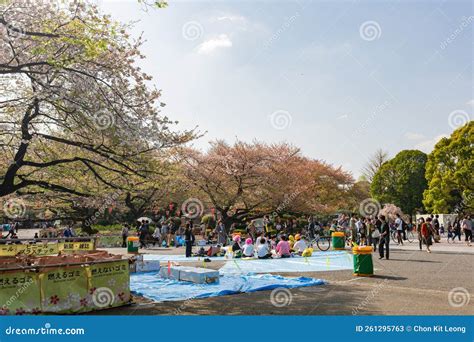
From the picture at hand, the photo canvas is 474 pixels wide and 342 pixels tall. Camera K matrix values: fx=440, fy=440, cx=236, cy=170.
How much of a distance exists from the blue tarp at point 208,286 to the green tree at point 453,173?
35.4 m

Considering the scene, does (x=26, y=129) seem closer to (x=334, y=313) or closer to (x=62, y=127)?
(x=62, y=127)

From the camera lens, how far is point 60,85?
11.1 meters

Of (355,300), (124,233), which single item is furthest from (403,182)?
(355,300)

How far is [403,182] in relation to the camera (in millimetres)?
55156

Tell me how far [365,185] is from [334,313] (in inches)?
2274

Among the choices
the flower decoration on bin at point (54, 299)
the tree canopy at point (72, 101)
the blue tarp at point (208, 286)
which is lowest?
the blue tarp at point (208, 286)

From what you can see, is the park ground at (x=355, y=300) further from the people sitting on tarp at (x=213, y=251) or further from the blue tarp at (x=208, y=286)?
the people sitting on tarp at (x=213, y=251)

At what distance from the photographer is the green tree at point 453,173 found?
137 feet

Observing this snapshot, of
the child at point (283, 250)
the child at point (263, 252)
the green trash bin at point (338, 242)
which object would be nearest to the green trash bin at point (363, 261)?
the child at point (263, 252)

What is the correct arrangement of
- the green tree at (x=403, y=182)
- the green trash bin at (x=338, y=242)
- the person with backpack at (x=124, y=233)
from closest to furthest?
the green trash bin at (x=338, y=242) < the person with backpack at (x=124, y=233) < the green tree at (x=403, y=182)

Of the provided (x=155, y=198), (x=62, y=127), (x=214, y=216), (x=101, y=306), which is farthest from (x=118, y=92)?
(x=214, y=216)

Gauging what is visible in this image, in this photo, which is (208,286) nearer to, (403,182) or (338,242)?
(338,242)

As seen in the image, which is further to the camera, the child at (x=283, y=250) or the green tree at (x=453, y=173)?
the green tree at (x=453, y=173)

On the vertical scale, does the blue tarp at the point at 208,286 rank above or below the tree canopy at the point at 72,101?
below
